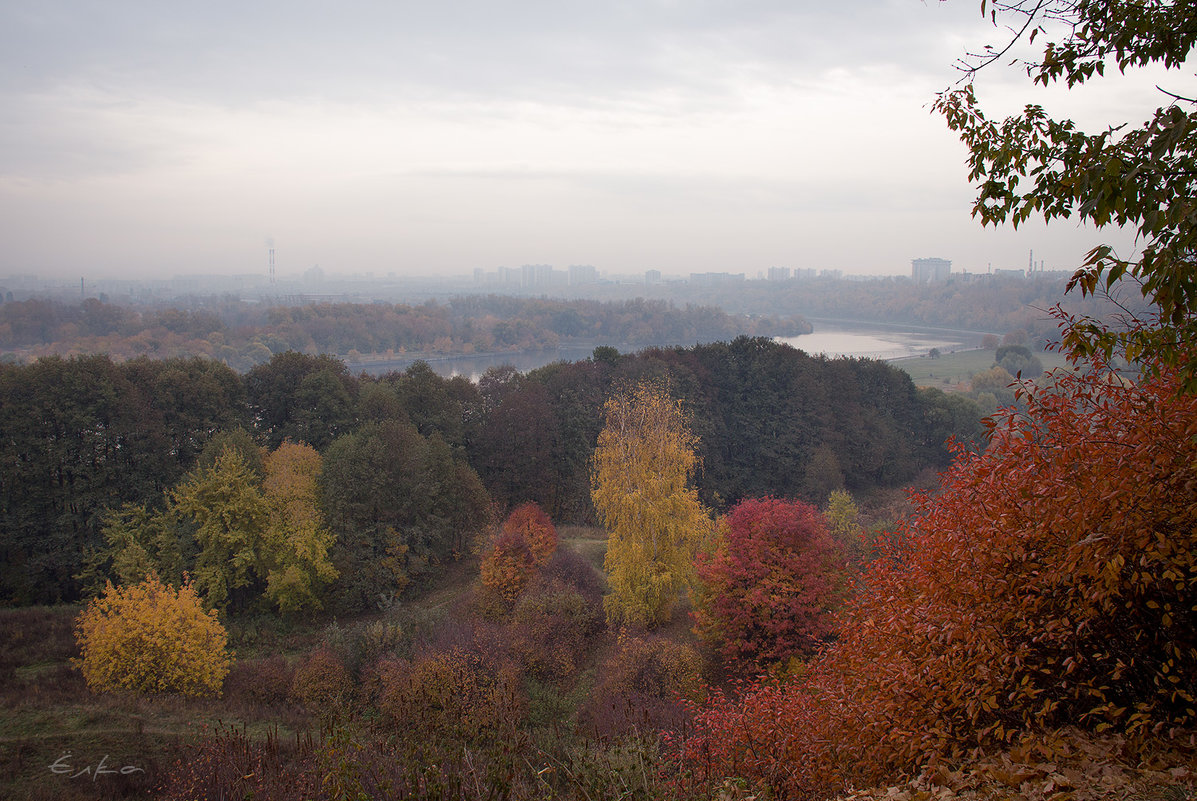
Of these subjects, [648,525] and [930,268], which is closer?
[648,525]

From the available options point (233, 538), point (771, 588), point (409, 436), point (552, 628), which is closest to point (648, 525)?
point (552, 628)

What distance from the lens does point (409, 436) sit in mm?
25609

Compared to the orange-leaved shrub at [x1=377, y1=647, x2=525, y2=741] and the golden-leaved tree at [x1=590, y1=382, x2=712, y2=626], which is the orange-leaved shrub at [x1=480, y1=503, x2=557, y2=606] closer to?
the golden-leaved tree at [x1=590, y1=382, x2=712, y2=626]

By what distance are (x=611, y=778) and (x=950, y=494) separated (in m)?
4.74

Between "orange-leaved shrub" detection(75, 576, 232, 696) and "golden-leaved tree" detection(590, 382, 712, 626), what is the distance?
1024 cm

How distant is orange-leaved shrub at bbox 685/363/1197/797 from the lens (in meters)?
4.75

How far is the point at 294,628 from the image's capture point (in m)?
21.5

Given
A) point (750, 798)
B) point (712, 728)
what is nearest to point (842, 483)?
point (712, 728)

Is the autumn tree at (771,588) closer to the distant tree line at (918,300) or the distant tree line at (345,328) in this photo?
the distant tree line at (345,328)

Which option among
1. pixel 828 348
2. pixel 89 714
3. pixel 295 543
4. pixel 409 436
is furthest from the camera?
pixel 828 348

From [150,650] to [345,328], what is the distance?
6841cm

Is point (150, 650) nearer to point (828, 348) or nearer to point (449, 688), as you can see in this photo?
point (449, 688)

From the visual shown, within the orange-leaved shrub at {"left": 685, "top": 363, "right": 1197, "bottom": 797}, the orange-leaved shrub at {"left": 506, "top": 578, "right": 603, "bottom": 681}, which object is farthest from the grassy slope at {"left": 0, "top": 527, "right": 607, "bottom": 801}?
the orange-leaved shrub at {"left": 685, "top": 363, "right": 1197, "bottom": 797}

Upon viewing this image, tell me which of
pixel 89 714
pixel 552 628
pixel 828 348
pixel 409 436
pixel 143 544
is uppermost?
pixel 828 348
